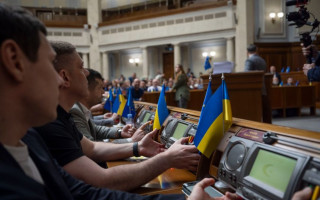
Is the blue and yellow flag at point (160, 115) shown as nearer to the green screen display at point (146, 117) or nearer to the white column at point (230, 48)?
the green screen display at point (146, 117)

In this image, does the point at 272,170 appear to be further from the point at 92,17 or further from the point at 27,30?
the point at 92,17

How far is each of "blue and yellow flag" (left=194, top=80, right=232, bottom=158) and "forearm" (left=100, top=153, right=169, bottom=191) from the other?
0.19m

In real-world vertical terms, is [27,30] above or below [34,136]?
above

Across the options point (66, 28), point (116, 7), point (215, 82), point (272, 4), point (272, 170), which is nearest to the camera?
point (272, 170)

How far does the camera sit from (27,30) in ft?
2.29

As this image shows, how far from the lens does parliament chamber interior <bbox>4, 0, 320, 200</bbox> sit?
0.97 m

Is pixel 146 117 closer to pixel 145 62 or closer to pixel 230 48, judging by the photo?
pixel 230 48

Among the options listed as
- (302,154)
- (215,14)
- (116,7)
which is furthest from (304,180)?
(116,7)

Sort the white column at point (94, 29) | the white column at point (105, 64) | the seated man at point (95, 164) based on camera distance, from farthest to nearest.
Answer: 1. the white column at point (105, 64)
2. the white column at point (94, 29)
3. the seated man at point (95, 164)

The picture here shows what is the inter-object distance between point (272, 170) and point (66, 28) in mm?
14370

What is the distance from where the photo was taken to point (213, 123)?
128 cm

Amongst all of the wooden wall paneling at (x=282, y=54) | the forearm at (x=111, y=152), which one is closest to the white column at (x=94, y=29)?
the wooden wall paneling at (x=282, y=54)

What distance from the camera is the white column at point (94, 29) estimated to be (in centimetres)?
1417

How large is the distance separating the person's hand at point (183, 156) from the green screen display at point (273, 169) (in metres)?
0.35
